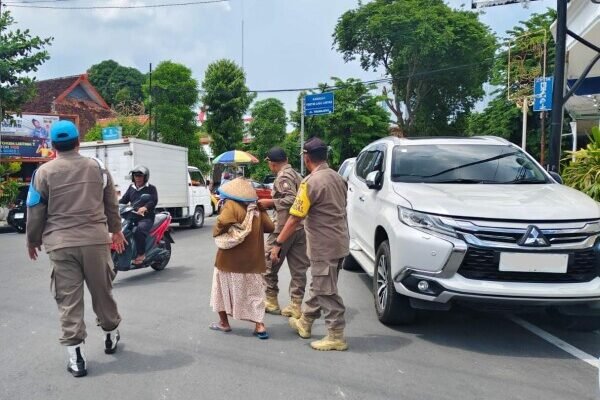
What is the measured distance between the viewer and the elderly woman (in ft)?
14.9

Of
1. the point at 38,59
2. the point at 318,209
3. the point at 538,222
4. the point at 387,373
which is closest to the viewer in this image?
the point at 387,373

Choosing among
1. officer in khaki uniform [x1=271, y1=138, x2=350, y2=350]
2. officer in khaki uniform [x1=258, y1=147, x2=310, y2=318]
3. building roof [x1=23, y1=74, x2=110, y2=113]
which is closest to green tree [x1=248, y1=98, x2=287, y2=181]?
building roof [x1=23, y1=74, x2=110, y2=113]

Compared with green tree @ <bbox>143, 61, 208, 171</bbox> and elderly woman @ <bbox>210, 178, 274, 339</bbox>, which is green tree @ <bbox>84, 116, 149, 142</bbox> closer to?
green tree @ <bbox>143, 61, 208, 171</bbox>

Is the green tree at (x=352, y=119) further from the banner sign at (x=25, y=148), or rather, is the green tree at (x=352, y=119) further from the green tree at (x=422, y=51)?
the banner sign at (x=25, y=148)

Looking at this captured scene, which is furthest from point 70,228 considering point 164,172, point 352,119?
point 352,119

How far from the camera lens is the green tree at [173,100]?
26422 millimetres

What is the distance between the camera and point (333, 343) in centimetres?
433

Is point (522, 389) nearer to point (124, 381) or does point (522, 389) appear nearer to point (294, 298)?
point (294, 298)

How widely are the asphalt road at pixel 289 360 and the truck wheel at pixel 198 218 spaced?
9.77 meters

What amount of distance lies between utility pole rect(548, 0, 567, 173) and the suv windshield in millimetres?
2541

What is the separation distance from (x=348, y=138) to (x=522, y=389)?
27354 millimetres

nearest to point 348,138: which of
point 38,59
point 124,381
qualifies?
point 38,59

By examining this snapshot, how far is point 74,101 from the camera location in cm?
3534

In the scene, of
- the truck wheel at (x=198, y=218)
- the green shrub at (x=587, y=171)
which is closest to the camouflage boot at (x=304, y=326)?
the green shrub at (x=587, y=171)
